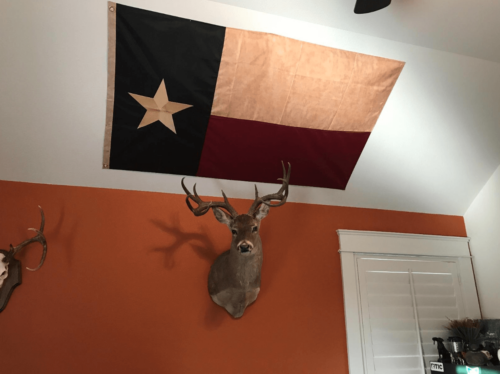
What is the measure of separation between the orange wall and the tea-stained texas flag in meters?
0.46

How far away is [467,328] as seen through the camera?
3318mm

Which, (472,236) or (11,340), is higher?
(472,236)

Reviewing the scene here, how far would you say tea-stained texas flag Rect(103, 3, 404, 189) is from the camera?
267 centimetres

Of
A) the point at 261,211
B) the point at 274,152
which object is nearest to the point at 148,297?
the point at 261,211

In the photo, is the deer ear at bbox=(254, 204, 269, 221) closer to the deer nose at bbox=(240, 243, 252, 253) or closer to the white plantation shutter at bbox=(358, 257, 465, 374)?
the deer nose at bbox=(240, 243, 252, 253)

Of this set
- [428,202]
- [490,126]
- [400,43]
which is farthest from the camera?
[428,202]

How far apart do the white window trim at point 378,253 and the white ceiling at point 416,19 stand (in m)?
1.76

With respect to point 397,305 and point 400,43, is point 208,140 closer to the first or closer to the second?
point 400,43

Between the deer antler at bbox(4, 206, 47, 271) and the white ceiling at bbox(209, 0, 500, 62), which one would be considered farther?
the deer antler at bbox(4, 206, 47, 271)

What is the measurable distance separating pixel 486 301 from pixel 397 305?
92 cm

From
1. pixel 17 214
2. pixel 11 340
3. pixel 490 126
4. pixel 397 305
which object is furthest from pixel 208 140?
pixel 490 126

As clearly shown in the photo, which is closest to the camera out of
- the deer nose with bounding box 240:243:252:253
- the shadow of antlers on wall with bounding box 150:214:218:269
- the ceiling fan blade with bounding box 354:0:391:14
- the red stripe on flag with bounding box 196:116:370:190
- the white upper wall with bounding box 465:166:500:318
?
the ceiling fan blade with bounding box 354:0:391:14

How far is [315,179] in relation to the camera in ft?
11.5

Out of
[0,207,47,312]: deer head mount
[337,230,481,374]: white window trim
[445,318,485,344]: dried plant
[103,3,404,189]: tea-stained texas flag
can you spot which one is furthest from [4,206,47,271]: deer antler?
[445,318,485,344]: dried plant
